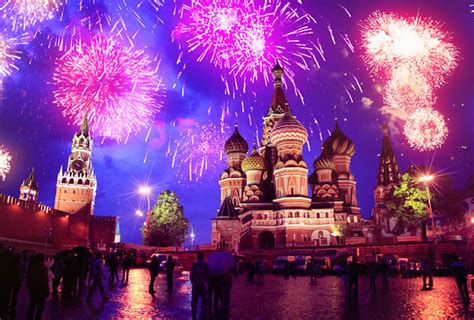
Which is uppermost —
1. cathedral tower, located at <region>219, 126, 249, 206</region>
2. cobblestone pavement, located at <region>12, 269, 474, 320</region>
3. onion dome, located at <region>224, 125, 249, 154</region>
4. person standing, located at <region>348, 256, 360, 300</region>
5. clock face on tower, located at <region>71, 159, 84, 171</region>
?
clock face on tower, located at <region>71, 159, 84, 171</region>

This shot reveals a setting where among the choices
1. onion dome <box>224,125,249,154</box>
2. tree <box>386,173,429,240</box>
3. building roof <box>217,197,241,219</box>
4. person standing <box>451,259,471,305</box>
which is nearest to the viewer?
person standing <box>451,259,471,305</box>

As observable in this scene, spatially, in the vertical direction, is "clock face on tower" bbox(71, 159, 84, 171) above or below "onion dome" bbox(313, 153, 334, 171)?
above

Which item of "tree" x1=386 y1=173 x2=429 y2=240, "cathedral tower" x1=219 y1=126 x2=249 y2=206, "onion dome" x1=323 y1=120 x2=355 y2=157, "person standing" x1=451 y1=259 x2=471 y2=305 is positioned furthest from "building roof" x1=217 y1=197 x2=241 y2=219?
"person standing" x1=451 y1=259 x2=471 y2=305

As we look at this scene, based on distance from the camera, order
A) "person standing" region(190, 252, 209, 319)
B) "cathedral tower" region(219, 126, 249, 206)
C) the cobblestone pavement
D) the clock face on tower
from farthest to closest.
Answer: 1. the clock face on tower
2. "cathedral tower" region(219, 126, 249, 206)
3. the cobblestone pavement
4. "person standing" region(190, 252, 209, 319)

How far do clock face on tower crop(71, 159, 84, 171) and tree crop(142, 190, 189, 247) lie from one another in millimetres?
52428

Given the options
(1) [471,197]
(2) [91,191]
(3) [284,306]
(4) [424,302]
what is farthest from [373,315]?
(2) [91,191]

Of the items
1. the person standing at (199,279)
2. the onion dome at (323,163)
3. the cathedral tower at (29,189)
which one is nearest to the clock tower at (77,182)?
the cathedral tower at (29,189)

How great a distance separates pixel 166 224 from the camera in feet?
187

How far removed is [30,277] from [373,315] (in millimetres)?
7682

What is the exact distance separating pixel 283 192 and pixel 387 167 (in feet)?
95.4

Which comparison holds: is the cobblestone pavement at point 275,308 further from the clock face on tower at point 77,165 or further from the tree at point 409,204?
the clock face on tower at point 77,165

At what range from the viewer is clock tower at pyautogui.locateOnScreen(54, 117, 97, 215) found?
9744cm

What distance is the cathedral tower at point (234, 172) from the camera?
6762 centimetres

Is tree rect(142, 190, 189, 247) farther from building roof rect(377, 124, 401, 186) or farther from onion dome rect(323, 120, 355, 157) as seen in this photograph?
building roof rect(377, 124, 401, 186)
